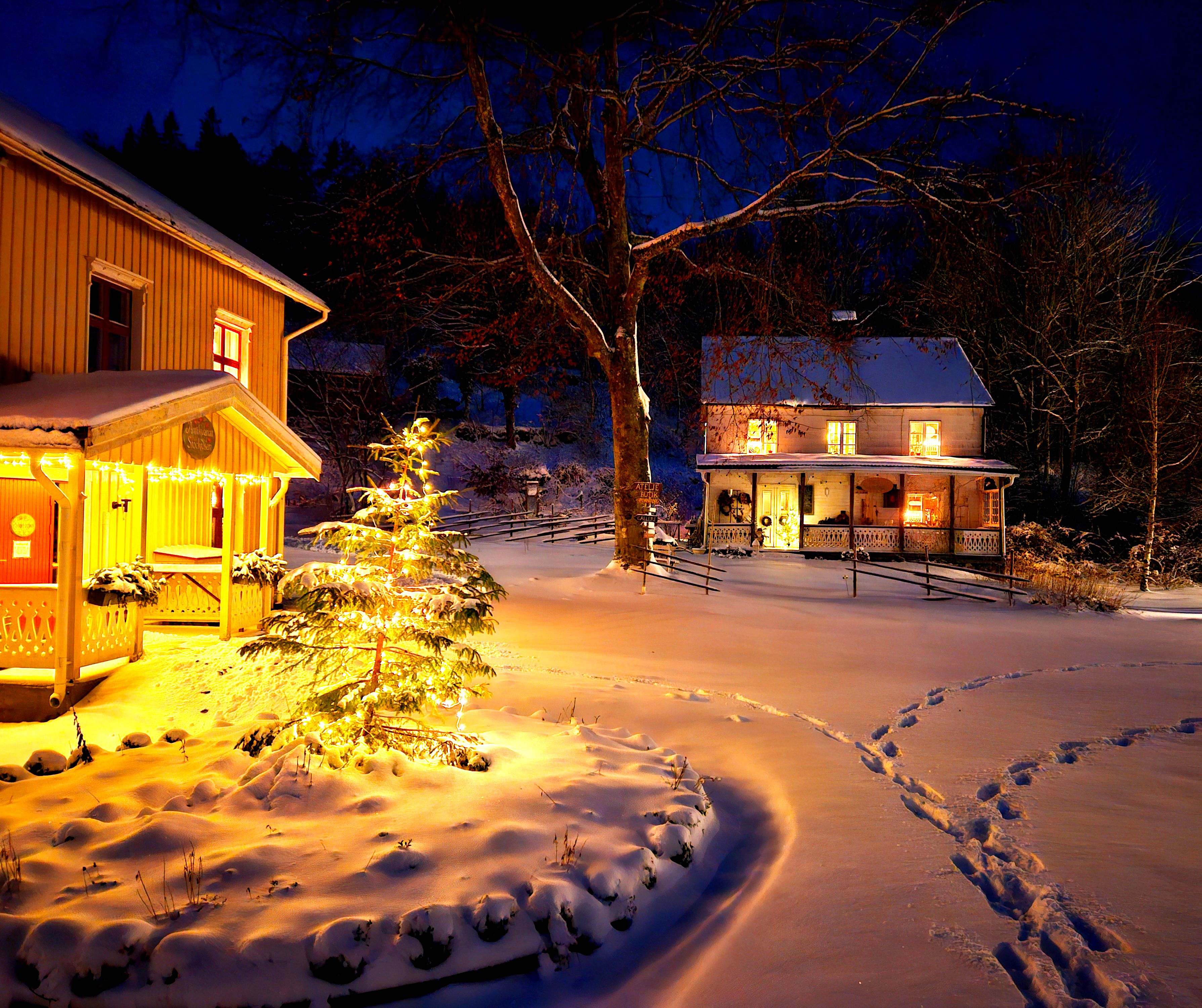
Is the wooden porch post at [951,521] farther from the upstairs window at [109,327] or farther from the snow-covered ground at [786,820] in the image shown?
the upstairs window at [109,327]

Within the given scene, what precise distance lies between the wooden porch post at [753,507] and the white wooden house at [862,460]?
0.14 meters

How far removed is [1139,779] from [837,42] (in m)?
12.2

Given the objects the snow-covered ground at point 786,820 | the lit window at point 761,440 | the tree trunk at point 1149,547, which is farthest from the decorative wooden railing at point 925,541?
the snow-covered ground at point 786,820

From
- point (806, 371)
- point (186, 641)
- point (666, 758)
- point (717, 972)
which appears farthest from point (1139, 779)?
point (806, 371)

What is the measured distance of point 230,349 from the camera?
44.0ft

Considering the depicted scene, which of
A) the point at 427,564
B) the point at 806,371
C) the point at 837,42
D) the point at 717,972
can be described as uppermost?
the point at 837,42

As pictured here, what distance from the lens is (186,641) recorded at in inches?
397

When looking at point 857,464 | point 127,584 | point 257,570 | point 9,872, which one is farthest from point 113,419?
point 857,464

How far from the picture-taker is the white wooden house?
28281 mm

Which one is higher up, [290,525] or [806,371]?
[806,371]

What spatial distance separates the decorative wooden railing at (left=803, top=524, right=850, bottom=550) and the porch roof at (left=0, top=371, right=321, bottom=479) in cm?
2193

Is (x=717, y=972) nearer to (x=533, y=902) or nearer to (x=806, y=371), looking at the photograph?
(x=533, y=902)

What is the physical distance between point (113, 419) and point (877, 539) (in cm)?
2606

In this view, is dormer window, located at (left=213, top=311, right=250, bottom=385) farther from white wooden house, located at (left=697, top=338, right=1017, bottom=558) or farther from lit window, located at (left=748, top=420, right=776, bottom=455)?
lit window, located at (left=748, top=420, right=776, bottom=455)
